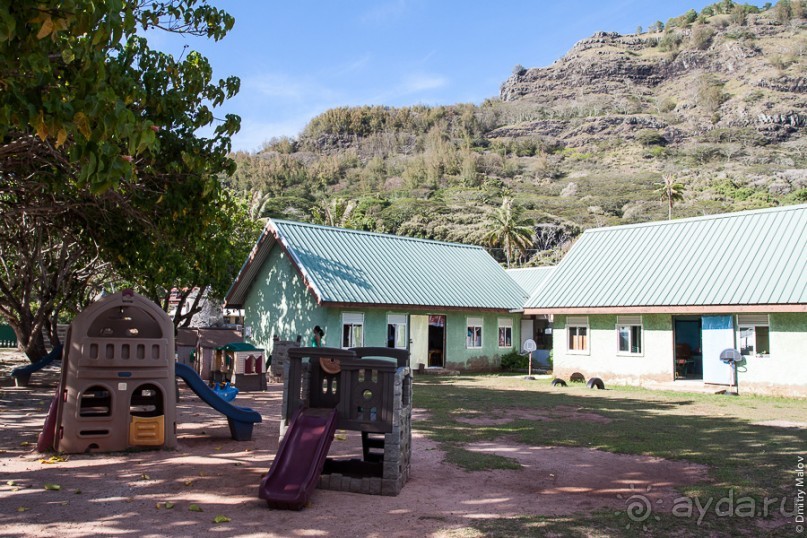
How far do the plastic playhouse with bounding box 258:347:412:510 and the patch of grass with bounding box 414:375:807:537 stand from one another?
1470 millimetres

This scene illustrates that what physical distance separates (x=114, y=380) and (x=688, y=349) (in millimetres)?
24754

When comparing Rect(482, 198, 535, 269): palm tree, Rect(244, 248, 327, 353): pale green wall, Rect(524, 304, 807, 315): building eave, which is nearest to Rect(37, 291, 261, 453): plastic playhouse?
Rect(244, 248, 327, 353): pale green wall

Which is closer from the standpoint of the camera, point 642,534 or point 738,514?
point 642,534

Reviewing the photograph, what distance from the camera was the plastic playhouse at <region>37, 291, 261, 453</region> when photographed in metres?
9.56

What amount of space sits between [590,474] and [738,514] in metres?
2.16

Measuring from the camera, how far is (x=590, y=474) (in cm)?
876

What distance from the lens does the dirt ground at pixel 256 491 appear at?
6.34 meters

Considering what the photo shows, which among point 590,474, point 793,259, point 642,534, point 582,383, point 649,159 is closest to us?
point 642,534

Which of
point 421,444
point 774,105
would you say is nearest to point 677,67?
point 774,105

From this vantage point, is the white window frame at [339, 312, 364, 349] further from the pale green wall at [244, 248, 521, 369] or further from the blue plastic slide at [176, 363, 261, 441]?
the blue plastic slide at [176, 363, 261, 441]

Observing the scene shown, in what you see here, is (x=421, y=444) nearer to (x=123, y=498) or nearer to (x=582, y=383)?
(x=123, y=498)

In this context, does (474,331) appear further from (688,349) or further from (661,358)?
(661,358)

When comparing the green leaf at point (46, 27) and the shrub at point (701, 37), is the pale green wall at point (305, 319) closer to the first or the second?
the green leaf at point (46, 27)

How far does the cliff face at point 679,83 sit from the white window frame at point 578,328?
110989 millimetres
